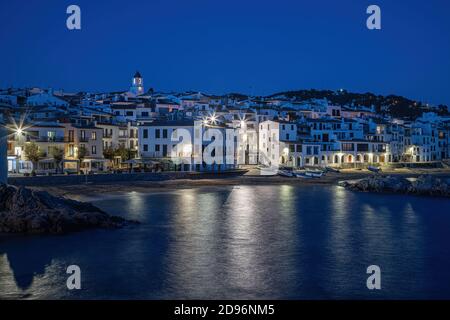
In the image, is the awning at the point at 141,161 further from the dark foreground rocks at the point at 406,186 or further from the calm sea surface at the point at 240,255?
the calm sea surface at the point at 240,255

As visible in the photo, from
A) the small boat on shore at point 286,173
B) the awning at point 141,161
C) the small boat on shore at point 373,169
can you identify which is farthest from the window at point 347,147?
the awning at point 141,161

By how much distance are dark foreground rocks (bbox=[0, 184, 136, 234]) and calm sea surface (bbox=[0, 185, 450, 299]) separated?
Answer: 1.03 metres


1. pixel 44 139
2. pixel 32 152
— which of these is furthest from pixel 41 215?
pixel 44 139

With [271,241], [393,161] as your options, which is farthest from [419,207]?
[393,161]

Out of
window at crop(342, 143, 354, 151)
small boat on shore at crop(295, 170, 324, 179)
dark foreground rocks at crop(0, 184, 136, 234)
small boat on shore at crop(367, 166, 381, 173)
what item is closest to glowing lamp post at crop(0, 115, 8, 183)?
dark foreground rocks at crop(0, 184, 136, 234)

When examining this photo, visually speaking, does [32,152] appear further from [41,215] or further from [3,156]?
[41,215]

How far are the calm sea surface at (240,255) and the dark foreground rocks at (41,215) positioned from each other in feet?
3.39

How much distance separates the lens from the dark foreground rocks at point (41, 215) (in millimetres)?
22172

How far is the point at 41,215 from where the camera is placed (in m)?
22.5

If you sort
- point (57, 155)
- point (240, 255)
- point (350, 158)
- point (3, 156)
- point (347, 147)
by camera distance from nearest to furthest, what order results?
point (240, 255), point (3, 156), point (57, 155), point (347, 147), point (350, 158)

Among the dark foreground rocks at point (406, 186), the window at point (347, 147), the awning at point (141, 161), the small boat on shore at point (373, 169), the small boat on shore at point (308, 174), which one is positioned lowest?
the dark foreground rocks at point (406, 186)

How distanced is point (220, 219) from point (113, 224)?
570 cm

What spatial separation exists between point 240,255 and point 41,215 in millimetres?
9072

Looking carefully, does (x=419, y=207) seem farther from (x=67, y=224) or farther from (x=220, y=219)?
(x=67, y=224)
